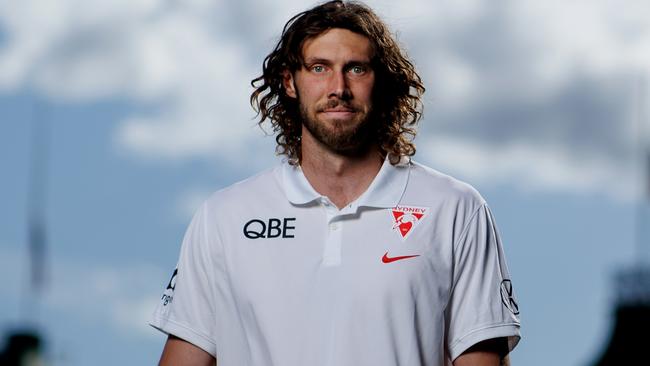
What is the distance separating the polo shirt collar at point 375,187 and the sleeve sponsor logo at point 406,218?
0.05 meters

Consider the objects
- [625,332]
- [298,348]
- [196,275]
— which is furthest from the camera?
[625,332]

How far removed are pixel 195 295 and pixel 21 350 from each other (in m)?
71.5

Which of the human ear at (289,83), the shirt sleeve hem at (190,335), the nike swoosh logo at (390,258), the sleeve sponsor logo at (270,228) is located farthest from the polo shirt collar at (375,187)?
the shirt sleeve hem at (190,335)

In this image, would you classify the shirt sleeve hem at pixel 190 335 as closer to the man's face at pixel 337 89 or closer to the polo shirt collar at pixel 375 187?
the polo shirt collar at pixel 375 187

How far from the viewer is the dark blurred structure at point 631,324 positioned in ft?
236

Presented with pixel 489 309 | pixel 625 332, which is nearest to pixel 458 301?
pixel 489 309

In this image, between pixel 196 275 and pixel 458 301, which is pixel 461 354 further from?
pixel 196 275

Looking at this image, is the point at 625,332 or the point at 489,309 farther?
the point at 625,332

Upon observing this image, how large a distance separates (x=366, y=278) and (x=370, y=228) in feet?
0.92

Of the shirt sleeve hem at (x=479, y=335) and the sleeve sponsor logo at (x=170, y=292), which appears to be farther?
the sleeve sponsor logo at (x=170, y=292)

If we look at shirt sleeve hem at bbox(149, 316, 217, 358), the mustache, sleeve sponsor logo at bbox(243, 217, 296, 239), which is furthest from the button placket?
shirt sleeve hem at bbox(149, 316, 217, 358)

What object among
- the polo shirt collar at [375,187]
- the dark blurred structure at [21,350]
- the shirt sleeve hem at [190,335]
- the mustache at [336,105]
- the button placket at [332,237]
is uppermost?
the mustache at [336,105]

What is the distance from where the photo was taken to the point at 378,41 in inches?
295

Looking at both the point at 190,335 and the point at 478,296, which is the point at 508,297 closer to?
the point at 478,296
